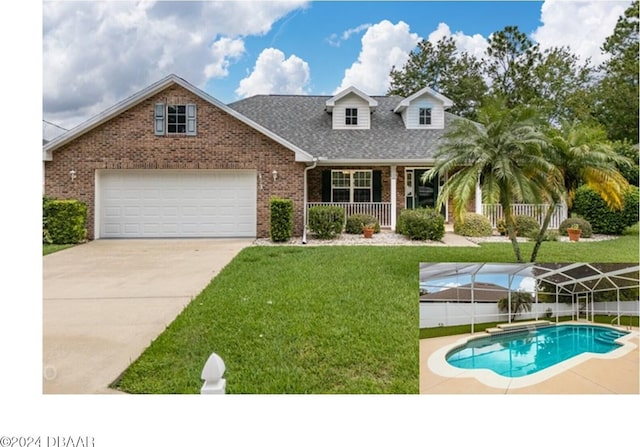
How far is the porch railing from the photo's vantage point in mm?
11703

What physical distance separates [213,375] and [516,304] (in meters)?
2.23

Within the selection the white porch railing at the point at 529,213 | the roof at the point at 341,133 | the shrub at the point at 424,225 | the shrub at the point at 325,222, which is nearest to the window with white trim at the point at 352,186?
the roof at the point at 341,133

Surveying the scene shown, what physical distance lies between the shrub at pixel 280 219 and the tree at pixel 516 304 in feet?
23.1

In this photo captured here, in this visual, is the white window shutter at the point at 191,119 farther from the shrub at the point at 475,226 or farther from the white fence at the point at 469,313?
the white fence at the point at 469,313

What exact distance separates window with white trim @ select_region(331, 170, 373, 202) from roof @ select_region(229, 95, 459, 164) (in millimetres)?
856

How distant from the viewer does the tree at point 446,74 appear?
6.55 meters

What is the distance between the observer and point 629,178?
10.2 metres

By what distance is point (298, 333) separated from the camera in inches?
141

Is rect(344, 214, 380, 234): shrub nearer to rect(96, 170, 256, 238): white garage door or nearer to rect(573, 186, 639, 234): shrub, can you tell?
rect(96, 170, 256, 238): white garage door

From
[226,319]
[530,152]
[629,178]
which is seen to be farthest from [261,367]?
[629,178]

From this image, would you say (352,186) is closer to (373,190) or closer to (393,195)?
(373,190)

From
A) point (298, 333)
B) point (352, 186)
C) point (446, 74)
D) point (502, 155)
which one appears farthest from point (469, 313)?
point (352, 186)
